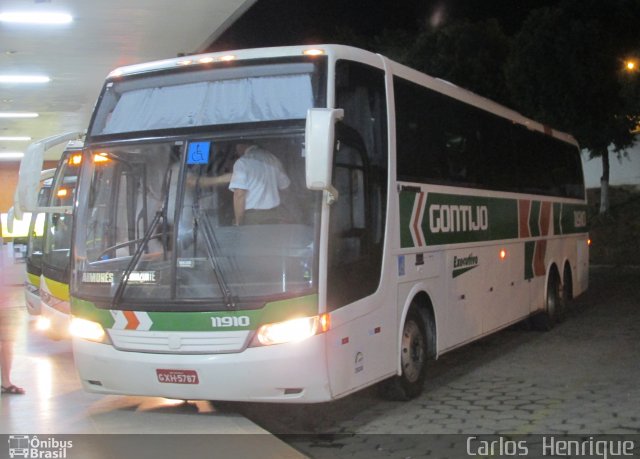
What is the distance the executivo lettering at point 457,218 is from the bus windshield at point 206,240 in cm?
257

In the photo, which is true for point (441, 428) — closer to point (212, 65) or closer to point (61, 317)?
point (212, 65)

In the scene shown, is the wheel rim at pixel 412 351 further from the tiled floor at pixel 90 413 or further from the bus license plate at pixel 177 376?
the bus license plate at pixel 177 376

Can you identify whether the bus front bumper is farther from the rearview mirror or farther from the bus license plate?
the rearview mirror

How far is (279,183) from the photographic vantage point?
7254 millimetres

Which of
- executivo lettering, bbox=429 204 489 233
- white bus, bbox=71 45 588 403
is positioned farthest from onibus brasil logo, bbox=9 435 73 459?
executivo lettering, bbox=429 204 489 233

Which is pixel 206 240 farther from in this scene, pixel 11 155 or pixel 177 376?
pixel 11 155

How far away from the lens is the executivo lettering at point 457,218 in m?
9.40

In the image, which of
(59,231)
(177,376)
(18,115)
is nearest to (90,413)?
(177,376)

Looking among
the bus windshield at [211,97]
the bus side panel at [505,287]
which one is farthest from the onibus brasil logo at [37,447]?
the bus side panel at [505,287]

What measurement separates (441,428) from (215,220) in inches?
110

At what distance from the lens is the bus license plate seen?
7.08 metres

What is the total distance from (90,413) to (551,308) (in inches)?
341

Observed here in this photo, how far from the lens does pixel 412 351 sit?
28.9 ft

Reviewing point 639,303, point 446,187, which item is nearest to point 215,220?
point 446,187
